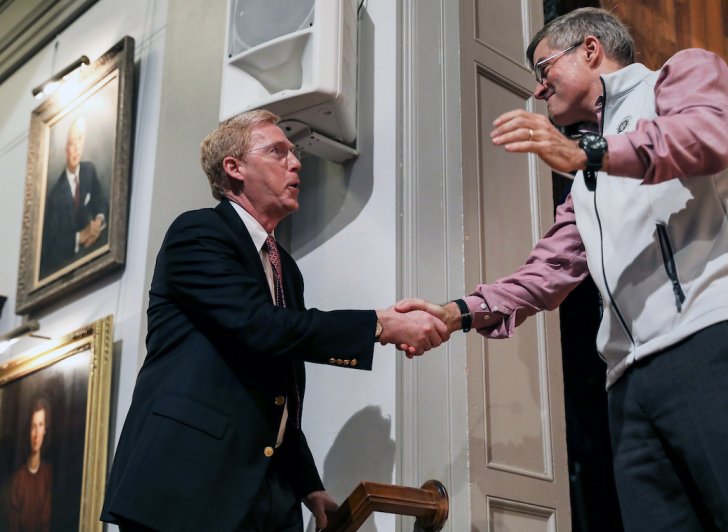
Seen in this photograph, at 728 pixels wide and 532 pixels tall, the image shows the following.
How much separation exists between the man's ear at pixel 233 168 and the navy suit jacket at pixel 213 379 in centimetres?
26

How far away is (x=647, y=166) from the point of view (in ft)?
6.38

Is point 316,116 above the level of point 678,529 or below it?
above

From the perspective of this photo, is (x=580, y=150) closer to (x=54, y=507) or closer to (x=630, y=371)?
(x=630, y=371)

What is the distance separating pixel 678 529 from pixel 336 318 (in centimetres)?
100

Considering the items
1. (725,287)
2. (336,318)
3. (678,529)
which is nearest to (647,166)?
(725,287)

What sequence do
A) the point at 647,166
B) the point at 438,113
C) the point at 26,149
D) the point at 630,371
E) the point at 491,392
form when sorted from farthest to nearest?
the point at 26,149 < the point at 438,113 < the point at 491,392 < the point at 630,371 < the point at 647,166

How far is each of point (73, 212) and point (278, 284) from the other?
8.09 ft

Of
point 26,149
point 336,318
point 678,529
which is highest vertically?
point 26,149

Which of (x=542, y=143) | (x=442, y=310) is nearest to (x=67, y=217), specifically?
(x=442, y=310)

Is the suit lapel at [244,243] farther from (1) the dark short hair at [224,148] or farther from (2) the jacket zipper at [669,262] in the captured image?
(2) the jacket zipper at [669,262]

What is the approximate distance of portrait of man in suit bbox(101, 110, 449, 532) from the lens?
2.37m

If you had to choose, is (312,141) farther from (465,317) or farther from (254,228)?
(465,317)

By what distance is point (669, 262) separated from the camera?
80.1 inches

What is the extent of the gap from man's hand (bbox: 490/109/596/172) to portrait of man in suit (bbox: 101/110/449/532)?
822 millimetres
